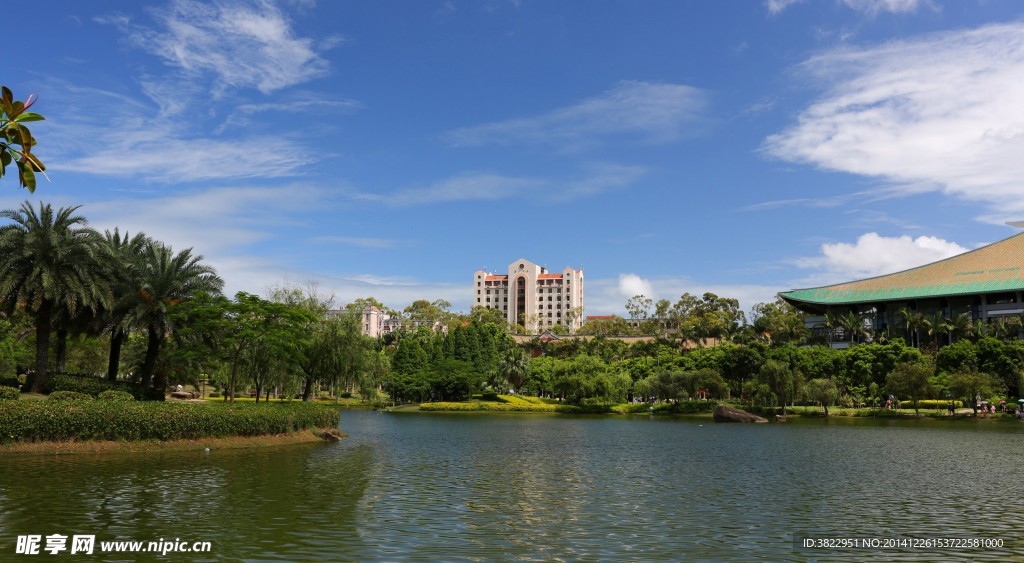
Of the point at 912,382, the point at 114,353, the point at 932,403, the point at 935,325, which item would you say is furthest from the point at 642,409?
the point at 114,353

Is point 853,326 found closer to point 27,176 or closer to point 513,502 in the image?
point 513,502

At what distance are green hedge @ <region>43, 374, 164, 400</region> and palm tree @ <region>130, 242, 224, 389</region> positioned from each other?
6.91 feet

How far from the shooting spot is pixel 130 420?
32750 mm

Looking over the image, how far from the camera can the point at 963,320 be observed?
381 feet

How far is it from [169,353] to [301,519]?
114ft

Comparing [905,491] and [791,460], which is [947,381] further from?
[905,491]

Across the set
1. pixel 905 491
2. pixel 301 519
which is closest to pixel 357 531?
pixel 301 519

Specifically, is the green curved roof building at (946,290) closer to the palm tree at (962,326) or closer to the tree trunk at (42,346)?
the palm tree at (962,326)

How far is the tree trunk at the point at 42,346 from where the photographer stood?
44.4m

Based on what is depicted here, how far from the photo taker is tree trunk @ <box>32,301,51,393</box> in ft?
146

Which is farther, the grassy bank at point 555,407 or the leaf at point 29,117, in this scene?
the grassy bank at point 555,407

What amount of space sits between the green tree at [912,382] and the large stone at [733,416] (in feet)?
72.2

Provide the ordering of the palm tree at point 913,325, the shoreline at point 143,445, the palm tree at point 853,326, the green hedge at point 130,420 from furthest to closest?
the palm tree at point 853,326
the palm tree at point 913,325
the green hedge at point 130,420
the shoreline at point 143,445

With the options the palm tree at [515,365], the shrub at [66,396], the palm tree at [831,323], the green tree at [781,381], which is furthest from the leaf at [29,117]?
the palm tree at [831,323]
